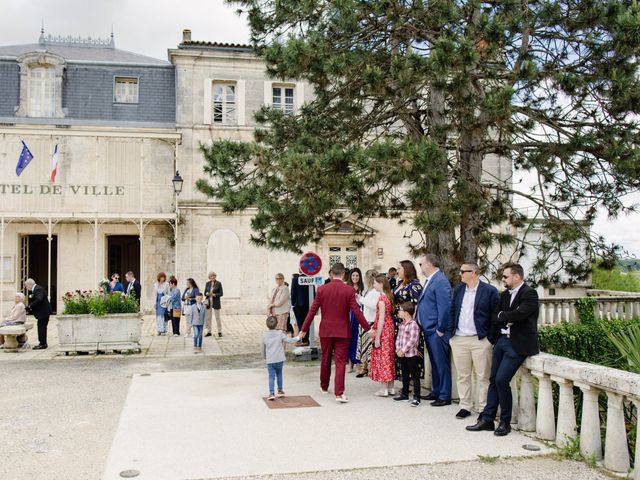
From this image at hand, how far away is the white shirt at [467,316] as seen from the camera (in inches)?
268

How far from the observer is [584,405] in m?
5.56

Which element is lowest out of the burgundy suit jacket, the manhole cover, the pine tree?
the manhole cover

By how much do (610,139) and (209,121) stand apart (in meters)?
15.5

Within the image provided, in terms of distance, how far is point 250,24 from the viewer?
37.2ft

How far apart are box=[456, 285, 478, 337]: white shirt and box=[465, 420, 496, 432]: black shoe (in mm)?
927

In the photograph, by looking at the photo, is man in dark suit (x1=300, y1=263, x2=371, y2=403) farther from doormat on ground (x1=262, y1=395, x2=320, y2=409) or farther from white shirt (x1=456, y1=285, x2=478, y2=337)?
white shirt (x1=456, y1=285, x2=478, y2=337)

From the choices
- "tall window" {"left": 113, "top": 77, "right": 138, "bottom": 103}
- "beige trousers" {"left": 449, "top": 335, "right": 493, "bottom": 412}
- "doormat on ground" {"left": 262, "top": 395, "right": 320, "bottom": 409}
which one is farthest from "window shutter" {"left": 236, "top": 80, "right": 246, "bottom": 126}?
"beige trousers" {"left": 449, "top": 335, "right": 493, "bottom": 412}

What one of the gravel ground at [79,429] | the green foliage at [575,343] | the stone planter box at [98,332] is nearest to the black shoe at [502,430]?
the gravel ground at [79,429]

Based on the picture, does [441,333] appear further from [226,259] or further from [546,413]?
[226,259]

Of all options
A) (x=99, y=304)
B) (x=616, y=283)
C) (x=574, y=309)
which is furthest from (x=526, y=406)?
(x=616, y=283)

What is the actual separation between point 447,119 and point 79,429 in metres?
7.14

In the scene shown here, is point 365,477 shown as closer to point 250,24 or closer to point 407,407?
point 407,407

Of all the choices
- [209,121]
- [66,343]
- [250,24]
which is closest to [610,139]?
[250,24]

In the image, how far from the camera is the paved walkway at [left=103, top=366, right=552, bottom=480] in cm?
530
